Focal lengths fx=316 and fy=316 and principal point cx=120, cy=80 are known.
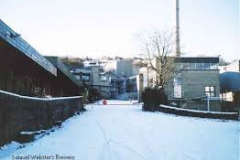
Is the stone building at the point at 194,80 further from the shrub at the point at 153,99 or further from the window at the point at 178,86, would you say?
the shrub at the point at 153,99

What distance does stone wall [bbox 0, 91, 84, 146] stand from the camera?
9.27 m

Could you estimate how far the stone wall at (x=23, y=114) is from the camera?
9.27m

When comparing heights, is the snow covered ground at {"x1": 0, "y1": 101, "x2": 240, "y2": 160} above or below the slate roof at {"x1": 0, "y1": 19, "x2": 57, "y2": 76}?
below

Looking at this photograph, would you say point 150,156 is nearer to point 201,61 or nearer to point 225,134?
point 225,134

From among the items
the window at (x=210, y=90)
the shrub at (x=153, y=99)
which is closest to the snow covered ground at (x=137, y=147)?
the shrub at (x=153, y=99)

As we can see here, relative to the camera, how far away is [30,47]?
14.7 meters

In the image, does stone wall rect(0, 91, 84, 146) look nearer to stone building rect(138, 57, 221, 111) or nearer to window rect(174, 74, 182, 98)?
window rect(174, 74, 182, 98)

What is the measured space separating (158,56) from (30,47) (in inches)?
1109

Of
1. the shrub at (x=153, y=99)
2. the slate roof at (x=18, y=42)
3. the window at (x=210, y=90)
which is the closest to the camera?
the slate roof at (x=18, y=42)

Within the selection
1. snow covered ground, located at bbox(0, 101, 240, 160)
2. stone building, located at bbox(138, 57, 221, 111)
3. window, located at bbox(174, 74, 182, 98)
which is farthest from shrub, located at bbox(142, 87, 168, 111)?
snow covered ground, located at bbox(0, 101, 240, 160)

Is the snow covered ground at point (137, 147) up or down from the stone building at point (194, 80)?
down

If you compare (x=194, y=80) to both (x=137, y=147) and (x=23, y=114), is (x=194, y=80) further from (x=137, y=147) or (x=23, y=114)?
(x=137, y=147)

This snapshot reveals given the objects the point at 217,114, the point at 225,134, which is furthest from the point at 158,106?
the point at 225,134

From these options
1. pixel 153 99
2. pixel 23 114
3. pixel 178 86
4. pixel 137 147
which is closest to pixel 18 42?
pixel 23 114
